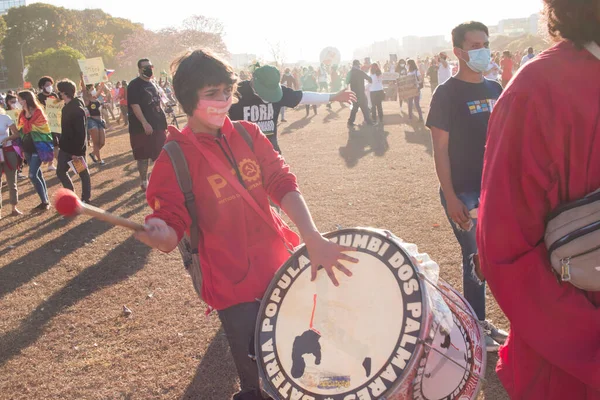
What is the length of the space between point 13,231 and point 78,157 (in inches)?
58.1

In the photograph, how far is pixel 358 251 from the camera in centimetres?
195

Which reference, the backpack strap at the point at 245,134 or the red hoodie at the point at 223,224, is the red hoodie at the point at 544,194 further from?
the backpack strap at the point at 245,134

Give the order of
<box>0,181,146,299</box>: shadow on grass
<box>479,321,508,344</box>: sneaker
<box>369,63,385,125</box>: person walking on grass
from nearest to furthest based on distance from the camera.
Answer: <box>479,321,508,344</box>: sneaker
<box>0,181,146,299</box>: shadow on grass
<box>369,63,385,125</box>: person walking on grass

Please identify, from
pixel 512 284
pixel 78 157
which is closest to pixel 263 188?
pixel 512 284

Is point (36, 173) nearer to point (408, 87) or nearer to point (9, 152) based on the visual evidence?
point (9, 152)

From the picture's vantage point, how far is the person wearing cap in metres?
5.06

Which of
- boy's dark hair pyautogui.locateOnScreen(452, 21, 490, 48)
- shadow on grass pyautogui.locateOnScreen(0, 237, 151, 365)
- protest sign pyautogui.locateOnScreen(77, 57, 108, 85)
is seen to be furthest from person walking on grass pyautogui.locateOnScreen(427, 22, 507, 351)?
protest sign pyautogui.locateOnScreen(77, 57, 108, 85)

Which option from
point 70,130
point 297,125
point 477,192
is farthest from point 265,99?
point 297,125

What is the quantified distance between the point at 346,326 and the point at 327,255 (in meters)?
0.31

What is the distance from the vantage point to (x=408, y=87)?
587 inches

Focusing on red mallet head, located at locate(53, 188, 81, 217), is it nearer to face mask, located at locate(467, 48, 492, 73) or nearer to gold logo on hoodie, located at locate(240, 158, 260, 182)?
gold logo on hoodie, located at locate(240, 158, 260, 182)

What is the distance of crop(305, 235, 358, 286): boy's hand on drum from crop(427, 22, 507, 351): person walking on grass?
151 centimetres

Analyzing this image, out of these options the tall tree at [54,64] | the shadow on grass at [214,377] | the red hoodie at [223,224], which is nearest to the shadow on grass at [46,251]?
the shadow on grass at [214,377]

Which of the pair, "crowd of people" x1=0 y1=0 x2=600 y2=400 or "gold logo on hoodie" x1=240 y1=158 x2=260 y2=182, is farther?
"gold logo on hoodie" x1=240 y1=158 x2=260 y2=182
